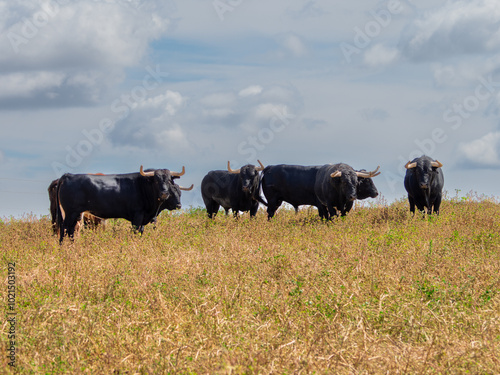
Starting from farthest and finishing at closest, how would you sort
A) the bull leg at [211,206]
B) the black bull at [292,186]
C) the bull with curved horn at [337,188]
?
the bull leg at [211,206], the black bull at [292,186], the bull with curved horn at [337,188]

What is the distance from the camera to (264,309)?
21.7 feet

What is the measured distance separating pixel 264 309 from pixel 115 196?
Result: 345 inches

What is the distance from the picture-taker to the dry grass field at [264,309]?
5.04 m

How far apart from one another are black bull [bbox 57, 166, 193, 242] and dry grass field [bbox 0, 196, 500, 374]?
341 cm

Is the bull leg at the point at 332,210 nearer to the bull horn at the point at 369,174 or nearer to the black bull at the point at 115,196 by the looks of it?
the bull horn at the point at 369,174

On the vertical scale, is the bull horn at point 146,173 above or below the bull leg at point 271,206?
above

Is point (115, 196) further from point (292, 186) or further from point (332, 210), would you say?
point (292, 186)

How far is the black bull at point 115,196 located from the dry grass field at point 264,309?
341 centimetres

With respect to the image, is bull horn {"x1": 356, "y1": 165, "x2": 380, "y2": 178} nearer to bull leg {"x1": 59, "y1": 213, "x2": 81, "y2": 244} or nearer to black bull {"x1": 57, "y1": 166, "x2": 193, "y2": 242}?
black bull {"x1": 57, "y1": 166, "x2": 193, "y2": 242}

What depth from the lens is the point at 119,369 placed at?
5066 mm

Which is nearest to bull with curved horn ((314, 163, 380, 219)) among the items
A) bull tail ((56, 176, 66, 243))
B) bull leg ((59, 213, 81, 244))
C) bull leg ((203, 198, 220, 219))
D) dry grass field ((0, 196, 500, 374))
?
bull leg ((203, 198, 220, 219))

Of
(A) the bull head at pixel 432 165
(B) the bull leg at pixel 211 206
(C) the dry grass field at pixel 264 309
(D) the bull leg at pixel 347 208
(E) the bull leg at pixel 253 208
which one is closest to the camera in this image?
(C) the dry grass field at pixel 264 309

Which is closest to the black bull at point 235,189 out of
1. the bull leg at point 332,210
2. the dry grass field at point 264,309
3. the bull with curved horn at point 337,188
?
the bull with curved horn at point 337,188

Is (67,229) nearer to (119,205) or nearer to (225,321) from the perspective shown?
(119,205)
